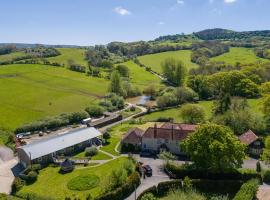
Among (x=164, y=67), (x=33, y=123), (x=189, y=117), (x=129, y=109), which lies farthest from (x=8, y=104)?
(x=164, y=67)

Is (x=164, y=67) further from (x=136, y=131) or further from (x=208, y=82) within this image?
(x=136, y=131)

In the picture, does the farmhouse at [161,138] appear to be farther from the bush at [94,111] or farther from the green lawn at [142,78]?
the green lawn at [142,78]

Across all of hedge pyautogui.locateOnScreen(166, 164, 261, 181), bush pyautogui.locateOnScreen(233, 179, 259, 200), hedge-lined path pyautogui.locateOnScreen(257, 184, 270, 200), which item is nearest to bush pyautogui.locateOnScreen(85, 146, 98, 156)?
hedge pyautogui.locateOnScreen(166, 164, 261, 181)

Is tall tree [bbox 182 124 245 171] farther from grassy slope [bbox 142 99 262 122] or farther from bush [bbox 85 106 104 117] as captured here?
bush [bbox 85 106 104 117]

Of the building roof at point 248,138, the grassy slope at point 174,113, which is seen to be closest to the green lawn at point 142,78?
the grassy slope at point 174,113

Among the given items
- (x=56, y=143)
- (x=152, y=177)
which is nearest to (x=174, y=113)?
(x=56, y=143)
